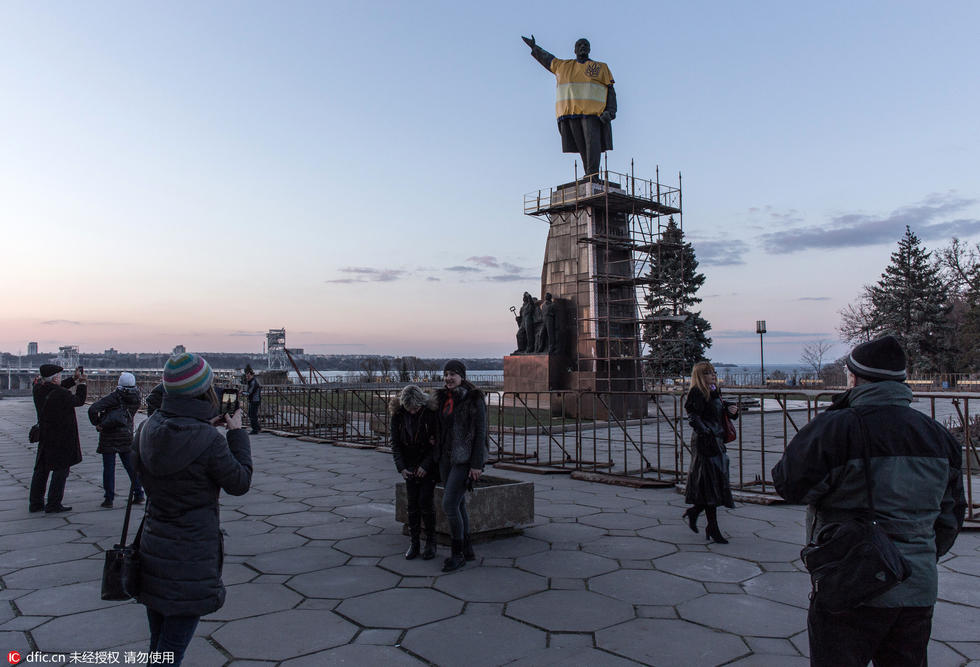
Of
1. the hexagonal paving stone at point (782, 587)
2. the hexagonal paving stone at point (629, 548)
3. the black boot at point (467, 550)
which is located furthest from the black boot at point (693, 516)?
the black boot at point (467, 550)

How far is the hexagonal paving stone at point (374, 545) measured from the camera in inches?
231

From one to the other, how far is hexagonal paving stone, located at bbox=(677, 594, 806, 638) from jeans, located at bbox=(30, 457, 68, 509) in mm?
6569

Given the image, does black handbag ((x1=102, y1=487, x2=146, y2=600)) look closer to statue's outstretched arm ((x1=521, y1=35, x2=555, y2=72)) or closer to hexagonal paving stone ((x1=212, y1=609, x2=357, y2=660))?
hexagonal paving stone ((x1=212, y1=609, x2=357, y2=660))

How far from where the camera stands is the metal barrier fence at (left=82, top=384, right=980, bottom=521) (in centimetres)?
842

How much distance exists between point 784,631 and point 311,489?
636 centimetres

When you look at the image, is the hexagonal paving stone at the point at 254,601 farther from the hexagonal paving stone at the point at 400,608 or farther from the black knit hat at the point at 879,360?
the black knit hat at the point at 879,360

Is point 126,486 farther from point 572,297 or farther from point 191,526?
point 572,297

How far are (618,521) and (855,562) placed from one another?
475 cm

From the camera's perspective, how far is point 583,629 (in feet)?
13.5

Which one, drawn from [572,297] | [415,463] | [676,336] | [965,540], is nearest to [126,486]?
[415,463]

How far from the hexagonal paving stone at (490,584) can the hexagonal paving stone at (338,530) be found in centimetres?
157

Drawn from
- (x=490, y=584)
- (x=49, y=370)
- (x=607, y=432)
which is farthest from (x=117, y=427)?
(x=607, y=432)

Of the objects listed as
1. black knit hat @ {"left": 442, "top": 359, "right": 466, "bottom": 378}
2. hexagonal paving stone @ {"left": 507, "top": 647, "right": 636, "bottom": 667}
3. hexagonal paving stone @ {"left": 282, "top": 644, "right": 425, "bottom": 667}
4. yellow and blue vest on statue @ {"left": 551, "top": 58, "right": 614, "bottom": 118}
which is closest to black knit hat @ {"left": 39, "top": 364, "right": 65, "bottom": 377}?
black knit hat @ {"left": 442, "top": 359, "right": 466, "bottom": 378}

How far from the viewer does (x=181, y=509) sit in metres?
2.95
